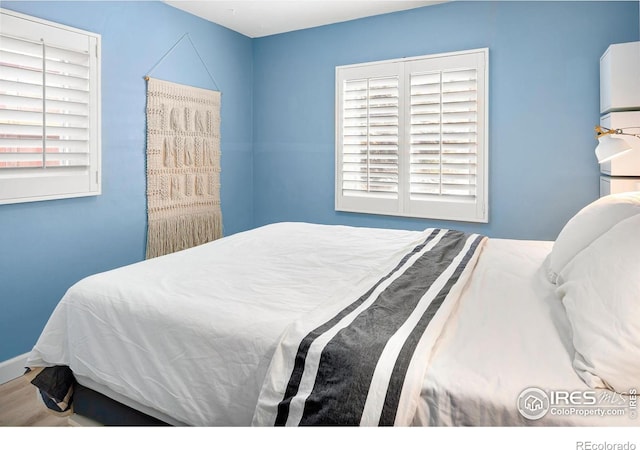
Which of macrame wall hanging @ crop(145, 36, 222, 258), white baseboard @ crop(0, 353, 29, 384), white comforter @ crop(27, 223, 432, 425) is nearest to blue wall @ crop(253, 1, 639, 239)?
macrame wall hanging @ crop(145, 36, 222, 258)

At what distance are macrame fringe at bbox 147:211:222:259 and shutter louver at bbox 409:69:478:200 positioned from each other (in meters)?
1.69

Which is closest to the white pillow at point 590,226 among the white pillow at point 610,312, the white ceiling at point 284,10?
the white pillow at point 610,312

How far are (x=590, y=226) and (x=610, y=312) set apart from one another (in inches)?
28.0

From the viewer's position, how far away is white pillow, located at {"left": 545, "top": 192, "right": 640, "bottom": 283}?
148 cm

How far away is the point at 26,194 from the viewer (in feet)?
7.52

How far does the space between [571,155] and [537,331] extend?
2138mm

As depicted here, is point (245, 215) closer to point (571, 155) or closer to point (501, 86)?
point (501, 86)

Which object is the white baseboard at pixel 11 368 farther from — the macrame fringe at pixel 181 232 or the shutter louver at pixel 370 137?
the shutter louver at pixel 370 137

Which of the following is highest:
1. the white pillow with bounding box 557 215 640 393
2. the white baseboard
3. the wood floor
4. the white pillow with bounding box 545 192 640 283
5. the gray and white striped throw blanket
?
the white pillow with bounding box 545 192 640 283

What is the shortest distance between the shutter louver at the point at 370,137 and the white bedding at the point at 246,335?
1.63 meters

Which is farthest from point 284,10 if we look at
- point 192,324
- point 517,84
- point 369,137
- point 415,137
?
point 192,324

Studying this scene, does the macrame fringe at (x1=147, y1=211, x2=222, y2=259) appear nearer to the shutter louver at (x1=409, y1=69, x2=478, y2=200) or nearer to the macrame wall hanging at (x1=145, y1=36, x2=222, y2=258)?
the macrame wall hanging at (x1=145, y1=36, x2=222, y2=258)

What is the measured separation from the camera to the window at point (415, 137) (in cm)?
306

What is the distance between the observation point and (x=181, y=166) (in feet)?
10.8
